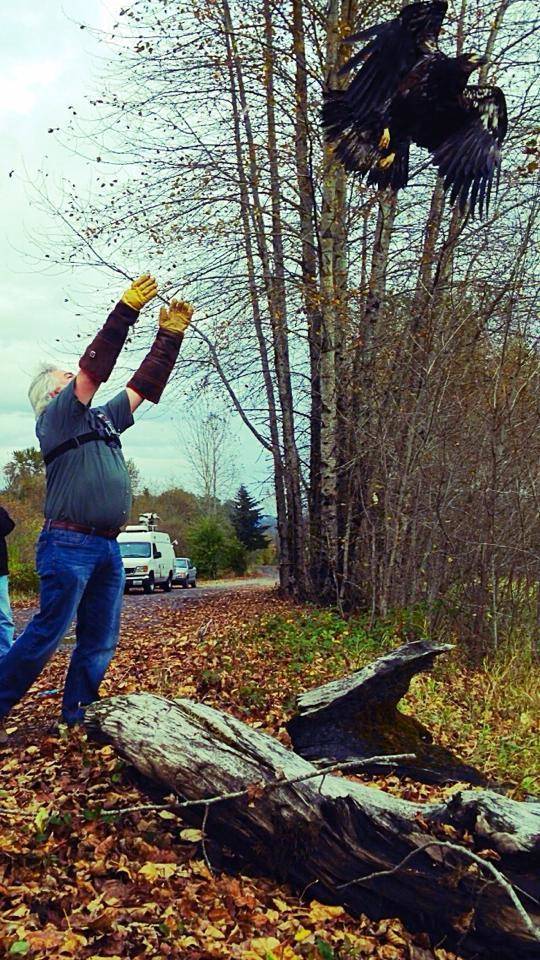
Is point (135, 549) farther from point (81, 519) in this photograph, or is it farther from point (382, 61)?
point (81, 519)

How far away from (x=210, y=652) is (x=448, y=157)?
4.82m

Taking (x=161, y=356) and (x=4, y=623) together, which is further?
(x=4, y=623)

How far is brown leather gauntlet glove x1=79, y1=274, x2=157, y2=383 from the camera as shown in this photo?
4.39 m

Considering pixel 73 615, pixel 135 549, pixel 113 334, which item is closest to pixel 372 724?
pixel 73 615

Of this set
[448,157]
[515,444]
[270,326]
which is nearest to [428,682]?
[515,444]

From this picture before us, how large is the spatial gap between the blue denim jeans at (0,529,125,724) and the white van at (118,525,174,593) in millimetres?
18802

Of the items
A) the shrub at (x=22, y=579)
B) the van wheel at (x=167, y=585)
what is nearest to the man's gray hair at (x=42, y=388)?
the shrub at (x=22, y=579)

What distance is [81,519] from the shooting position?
4.62 metres

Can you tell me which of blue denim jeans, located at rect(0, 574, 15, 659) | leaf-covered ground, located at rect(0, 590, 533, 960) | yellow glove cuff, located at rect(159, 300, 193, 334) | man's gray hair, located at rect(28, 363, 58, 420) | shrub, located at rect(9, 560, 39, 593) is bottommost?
leaf-covered ground, located at rect(0, 590, 533, 960)

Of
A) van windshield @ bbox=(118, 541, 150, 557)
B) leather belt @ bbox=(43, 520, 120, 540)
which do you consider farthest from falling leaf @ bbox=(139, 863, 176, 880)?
van windshield @ bbox=(118, 541, 150, 557)

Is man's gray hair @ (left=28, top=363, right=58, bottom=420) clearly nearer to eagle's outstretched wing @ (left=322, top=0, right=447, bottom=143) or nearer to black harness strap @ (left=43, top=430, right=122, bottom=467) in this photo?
black harness strap @ (left=43, top=430, right=122, bottom=467)

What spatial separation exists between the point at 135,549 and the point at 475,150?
20515mm

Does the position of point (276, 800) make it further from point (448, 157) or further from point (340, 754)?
point (448, 157)

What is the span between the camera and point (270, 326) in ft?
44.2
